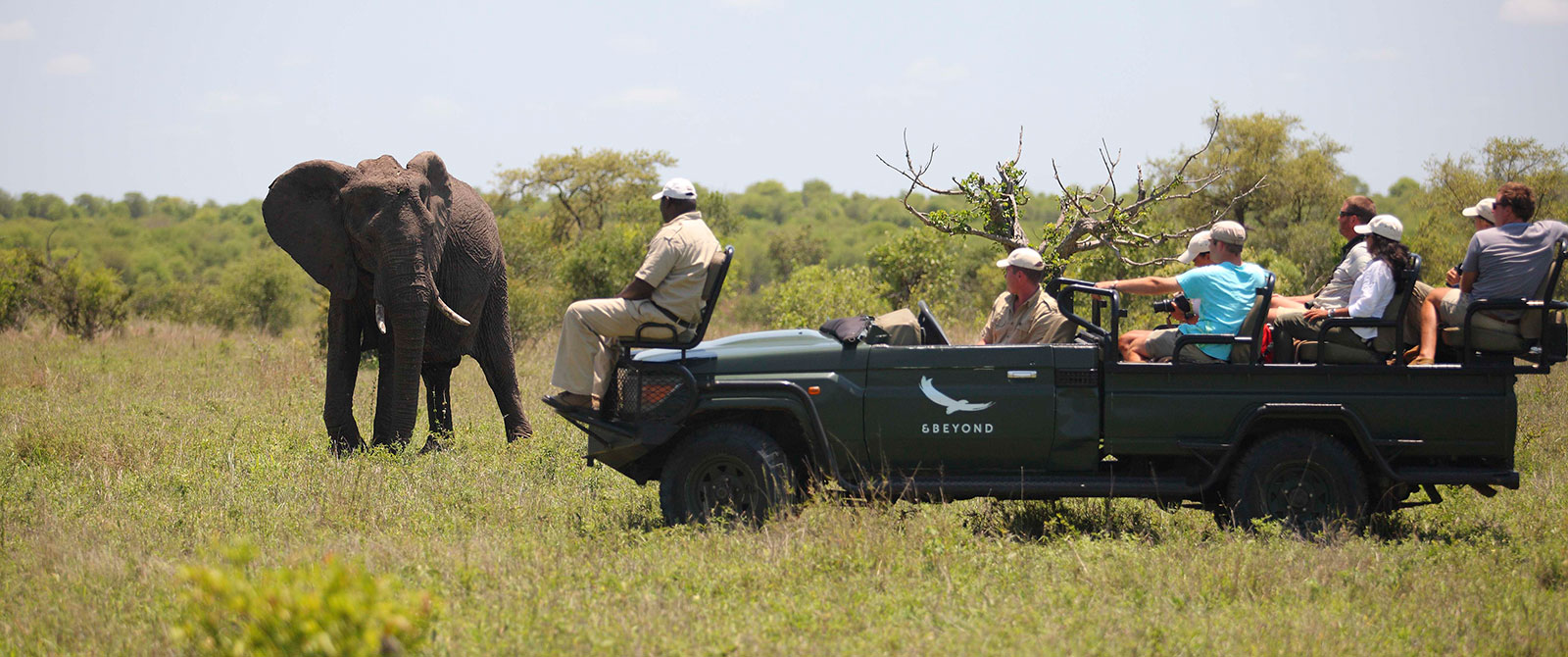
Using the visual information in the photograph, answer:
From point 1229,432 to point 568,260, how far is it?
2083cm

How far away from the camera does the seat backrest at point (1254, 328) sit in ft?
21.9

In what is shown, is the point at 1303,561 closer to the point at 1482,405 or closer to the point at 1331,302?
Answer: the point at 1482,405

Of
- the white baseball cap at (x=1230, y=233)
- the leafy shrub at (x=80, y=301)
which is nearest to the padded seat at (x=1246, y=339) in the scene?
the white baseball cap at (x=1230, y=233)

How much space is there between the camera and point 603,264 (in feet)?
85.3

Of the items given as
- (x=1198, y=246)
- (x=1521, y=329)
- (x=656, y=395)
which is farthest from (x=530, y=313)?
(x=1521, y=329)

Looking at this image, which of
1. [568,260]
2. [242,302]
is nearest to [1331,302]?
[568,260]

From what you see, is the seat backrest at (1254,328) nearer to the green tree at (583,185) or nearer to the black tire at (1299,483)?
the black tire at (1299,483)

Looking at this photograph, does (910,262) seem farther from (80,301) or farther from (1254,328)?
(1254,328)

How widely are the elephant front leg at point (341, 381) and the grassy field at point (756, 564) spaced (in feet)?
2.63

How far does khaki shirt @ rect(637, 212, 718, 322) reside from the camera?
7.23 m

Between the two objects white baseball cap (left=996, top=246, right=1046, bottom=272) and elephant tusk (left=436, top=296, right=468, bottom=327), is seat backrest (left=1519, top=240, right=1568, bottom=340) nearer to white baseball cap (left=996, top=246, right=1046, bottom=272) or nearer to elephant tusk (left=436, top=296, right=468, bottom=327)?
white baseball cap (left=996, top=246, right=1046, bottom=272)

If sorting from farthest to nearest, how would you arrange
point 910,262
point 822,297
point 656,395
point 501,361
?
point 910,262, point 822,297, point 501,361, point 656,395

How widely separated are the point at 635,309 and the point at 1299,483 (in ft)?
13.0

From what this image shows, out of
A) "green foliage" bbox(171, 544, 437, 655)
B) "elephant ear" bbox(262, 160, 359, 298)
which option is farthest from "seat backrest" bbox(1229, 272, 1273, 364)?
"elephant ear" bbox(262, 160, 359, 298)
